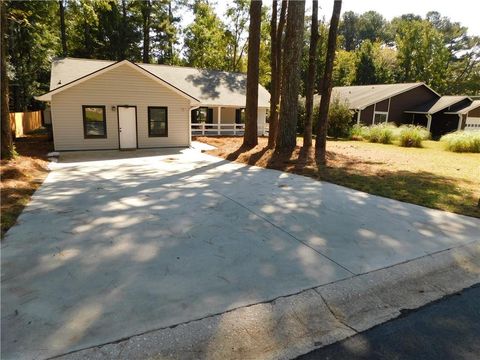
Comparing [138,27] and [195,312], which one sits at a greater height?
[138,27]

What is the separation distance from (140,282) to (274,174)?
7.03 meters

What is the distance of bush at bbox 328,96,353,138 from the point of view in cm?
2648

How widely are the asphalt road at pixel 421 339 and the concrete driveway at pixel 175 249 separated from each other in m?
0.83

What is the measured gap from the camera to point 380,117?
31.1 m

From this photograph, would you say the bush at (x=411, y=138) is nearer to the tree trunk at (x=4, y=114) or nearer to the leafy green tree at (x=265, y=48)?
the leafy green tree at (x=265, y=48)

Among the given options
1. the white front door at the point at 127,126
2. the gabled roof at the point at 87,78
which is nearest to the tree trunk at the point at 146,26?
the gabled roof at the point at 87,78

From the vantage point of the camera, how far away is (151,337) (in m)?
→ 2.80

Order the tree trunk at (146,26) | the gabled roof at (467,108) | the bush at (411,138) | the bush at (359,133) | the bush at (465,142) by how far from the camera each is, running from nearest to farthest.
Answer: the bush at (465,142) < the bush at (411,138) < the bush at (359,133) < the gabled roof at (467,108) < the tree trunk at (146,26)

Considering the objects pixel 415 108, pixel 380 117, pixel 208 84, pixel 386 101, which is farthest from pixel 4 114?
pixel 415 108

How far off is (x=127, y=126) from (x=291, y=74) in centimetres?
837

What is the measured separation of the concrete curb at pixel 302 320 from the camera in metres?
2.69

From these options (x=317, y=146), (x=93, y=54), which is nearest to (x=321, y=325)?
(x=317, y=146)

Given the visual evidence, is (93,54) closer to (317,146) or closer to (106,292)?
(317,146)

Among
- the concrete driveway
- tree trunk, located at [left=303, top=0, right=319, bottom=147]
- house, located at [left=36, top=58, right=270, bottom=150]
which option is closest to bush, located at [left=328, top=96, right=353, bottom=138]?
tree trunk, located at [left=303, top=0, right=319, bottom=147]
